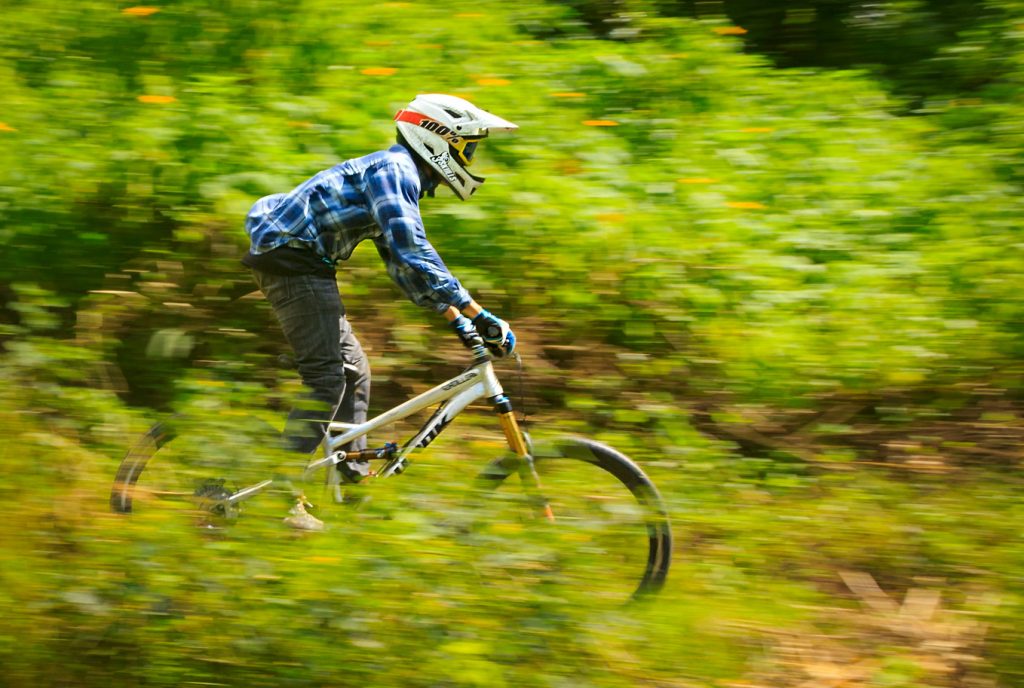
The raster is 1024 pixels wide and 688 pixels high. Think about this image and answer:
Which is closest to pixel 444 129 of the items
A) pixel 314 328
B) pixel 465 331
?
pixel 465 331

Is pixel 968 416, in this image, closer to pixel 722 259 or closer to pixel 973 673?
pixel 722 259

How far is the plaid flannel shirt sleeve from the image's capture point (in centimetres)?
433

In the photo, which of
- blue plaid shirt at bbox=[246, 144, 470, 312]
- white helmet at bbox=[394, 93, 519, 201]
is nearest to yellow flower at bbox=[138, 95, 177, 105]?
blue plaid shirt at bbox=[246, 144, 470, 312]

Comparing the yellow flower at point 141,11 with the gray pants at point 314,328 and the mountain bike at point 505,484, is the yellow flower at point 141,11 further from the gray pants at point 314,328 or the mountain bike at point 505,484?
the mountain bike at point 505,484

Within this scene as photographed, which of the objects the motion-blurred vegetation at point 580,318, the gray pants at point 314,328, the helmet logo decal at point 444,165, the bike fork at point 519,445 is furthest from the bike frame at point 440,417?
the helmet logo decal at point 444,165

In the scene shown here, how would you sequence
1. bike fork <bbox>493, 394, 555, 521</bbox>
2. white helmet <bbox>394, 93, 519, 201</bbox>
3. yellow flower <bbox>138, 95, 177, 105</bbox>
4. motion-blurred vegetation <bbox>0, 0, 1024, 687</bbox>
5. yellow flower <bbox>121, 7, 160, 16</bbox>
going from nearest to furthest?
motion-blurred vegetation <bbox>0, 0, 1024, 687</bbox>, bike fork <bbox>493, 394, 555, 521</bbox>, white helmet <bbox>394, 93, 519, 201</bbox>, yellow flower <bbox>138, 95, 177, 105</bbox>, yellow flower <bbox>121, 7, 160, 16</bbox>

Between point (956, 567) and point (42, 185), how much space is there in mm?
5239

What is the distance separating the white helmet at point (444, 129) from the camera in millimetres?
4570

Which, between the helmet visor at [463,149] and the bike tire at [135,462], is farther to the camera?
the helmet visor at [463,149]

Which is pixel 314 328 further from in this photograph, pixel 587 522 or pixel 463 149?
pixel 587 522

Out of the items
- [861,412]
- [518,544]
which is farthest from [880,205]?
[518,544]

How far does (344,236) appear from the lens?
4.58 metres

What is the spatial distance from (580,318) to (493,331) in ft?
5.20

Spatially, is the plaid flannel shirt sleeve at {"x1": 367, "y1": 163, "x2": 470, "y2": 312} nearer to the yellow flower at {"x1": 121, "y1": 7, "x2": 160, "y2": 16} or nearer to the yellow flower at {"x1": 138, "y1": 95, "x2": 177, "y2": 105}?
the yellow flower at {"x1": 138, "y1": 95, "x2": 177, "y2": 105}
